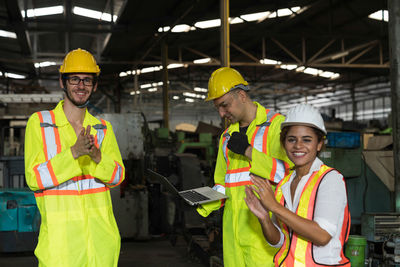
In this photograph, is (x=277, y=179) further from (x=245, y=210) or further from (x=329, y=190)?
(x=329, y=190)

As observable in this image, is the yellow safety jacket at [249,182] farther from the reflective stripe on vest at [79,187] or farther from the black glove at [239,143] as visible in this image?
the reflective stripe on vest at [79,187]

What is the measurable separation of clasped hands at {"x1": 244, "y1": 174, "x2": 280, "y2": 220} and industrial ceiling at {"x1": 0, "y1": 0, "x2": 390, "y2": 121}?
5.30 metres

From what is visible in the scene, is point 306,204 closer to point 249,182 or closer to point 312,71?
point 249,182

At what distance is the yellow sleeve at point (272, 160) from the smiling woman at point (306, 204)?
0.43 meters

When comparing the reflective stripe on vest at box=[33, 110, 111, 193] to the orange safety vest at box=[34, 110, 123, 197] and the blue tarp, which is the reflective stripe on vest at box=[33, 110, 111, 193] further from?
the blue tarp

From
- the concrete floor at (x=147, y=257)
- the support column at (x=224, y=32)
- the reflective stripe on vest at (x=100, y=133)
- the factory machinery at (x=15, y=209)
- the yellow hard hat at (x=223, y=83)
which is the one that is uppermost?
the support column at (x=224, y=32)

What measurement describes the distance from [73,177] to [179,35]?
1111 centimetres

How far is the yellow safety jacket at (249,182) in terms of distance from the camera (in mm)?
2438

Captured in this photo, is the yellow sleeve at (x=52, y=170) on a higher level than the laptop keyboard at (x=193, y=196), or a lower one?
higher

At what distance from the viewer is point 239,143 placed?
2.44 m

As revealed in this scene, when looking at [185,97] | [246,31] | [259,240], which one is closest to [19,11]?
[246,31]

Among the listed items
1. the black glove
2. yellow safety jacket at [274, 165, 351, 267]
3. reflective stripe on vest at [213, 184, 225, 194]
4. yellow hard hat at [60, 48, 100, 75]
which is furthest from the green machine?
yellow safety jacket at [274, 165, 351, 267]

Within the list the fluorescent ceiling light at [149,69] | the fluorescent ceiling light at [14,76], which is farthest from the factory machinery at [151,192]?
the fluorescent ceiling light at [14,76]

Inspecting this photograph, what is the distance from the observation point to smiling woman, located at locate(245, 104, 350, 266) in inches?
67.2
